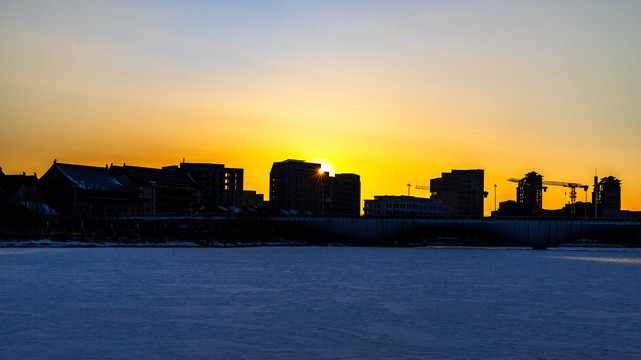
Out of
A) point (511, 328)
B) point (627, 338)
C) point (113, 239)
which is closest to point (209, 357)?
point (511, 328)

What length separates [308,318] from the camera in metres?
39.2

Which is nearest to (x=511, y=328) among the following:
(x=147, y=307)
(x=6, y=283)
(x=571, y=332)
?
(x=571, y=332)

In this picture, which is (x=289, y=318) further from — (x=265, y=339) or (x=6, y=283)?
(x=6, y=283)

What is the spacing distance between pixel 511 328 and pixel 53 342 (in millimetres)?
20298

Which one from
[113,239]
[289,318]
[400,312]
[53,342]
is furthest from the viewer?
[113,239]

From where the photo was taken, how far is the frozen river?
97.0 feet

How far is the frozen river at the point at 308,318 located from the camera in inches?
1164

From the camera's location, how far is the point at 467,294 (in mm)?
54438

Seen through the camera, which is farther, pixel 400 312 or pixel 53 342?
pixel 400 312

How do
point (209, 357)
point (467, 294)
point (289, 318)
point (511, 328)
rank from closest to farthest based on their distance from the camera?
1. point (209, 357)
2. point (511, 328)
3. point (289, 318)
4. point (467, 294)

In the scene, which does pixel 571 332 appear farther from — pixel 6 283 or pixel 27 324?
pixel 6 283

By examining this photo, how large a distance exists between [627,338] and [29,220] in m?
187

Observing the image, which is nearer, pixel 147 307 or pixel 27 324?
pixel 27 324

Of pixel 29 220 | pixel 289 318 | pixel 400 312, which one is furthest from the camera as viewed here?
pixel 29 220
